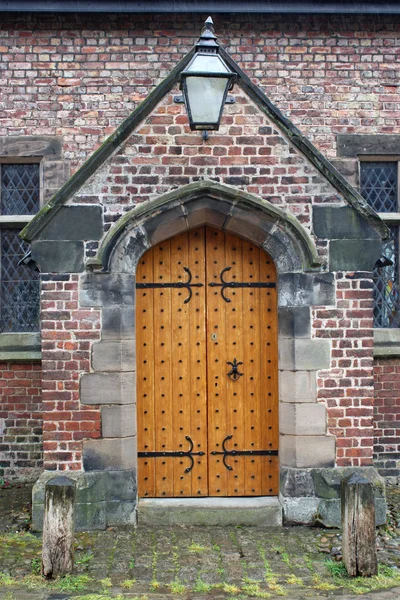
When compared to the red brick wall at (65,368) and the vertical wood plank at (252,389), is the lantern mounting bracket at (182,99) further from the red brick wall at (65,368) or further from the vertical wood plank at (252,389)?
the red brick wall at (65,368)

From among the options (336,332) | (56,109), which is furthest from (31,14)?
(336,332)

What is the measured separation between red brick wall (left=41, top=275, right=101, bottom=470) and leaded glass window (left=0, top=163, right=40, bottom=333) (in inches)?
75.4

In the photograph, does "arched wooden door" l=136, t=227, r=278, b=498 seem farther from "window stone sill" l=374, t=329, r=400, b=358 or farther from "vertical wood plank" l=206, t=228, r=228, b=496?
"window stone sill" l=374, t=329, r=400, b=358

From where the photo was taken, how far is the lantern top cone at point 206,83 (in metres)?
5.07

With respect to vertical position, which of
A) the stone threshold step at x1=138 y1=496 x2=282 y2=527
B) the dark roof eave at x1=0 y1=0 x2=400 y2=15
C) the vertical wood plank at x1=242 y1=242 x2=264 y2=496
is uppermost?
the dark roof eave at x1=0 y1=0 x2=400 y2=15

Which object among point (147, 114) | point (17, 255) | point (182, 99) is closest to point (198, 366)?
point (147, 114)

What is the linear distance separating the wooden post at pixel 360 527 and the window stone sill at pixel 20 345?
4.13 m

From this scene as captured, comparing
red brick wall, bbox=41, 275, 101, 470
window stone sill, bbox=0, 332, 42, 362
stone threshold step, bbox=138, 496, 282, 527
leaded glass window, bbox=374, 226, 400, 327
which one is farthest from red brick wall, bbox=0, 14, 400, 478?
stone threshold step, bbox=138, 496, 282, 527

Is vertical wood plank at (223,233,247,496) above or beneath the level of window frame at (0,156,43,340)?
beneath

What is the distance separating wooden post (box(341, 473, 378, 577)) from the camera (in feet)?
14.5

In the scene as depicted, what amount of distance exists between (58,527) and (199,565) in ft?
3.74

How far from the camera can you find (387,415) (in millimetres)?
7340

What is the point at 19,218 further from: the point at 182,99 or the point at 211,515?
the point at 211,515

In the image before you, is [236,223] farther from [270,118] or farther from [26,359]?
[26,359]
